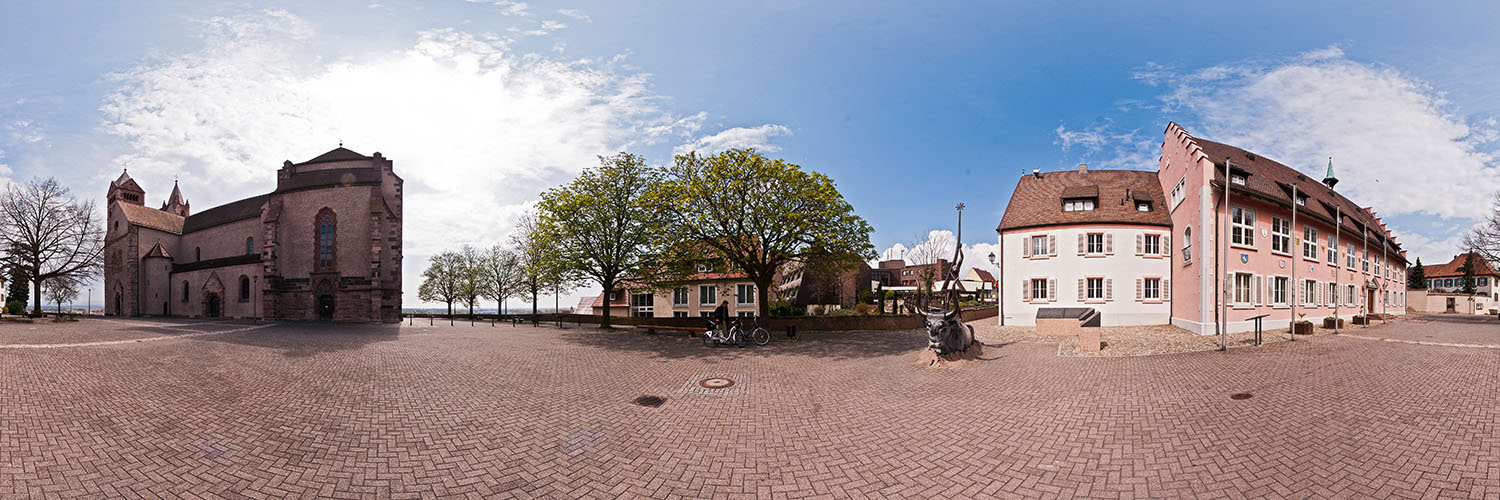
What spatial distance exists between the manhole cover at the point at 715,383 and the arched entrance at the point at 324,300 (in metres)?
39.4

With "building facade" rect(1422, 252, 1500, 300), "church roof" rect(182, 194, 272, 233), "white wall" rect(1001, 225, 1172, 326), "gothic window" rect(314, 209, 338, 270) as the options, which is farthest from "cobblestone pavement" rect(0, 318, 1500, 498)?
"building facade" rect(1422, 252, 1500, 300)

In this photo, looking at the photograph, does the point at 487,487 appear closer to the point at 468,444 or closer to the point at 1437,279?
the point at 468,444

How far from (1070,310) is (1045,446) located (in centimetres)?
2360

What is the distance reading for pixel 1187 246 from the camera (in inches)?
969

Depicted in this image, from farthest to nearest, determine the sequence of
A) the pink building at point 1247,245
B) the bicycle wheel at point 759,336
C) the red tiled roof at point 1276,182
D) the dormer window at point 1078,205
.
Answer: the dormer window at point 1078,205 → the red tiled roof at point 1276,182 → the pink building at point 1247,245 → the bicycle wheel at point 759,336

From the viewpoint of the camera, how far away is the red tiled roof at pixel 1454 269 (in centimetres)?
6912

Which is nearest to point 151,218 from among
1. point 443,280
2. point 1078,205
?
point 443,280

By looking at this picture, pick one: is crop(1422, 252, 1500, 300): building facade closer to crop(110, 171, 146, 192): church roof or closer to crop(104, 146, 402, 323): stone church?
crop(104, 146, 402, 323): stone church

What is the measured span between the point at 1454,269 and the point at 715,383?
373 feet

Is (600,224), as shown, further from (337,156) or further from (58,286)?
(58,286)

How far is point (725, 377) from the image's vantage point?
12273 millimetres

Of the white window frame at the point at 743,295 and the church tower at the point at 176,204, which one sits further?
the church tower at the point at 176,204

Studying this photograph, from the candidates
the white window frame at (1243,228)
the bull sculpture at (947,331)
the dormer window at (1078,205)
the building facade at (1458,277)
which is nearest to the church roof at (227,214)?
the bull sculpture at (947,331)

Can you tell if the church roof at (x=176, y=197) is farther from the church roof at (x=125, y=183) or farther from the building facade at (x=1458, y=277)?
the building facade at (x=1458, y=277)
